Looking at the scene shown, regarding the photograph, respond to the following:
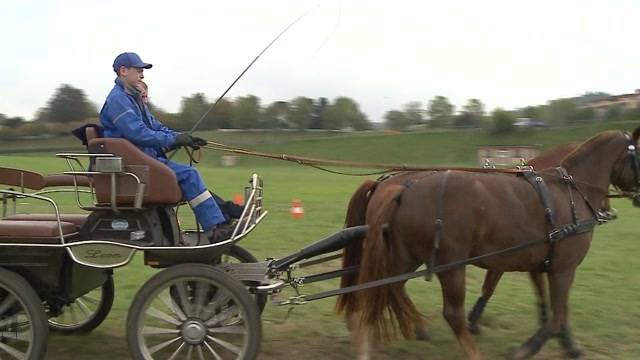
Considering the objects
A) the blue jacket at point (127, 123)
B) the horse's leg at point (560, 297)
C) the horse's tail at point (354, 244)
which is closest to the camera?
the blue jacket at point (127, 123)

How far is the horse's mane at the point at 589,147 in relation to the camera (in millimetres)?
5173

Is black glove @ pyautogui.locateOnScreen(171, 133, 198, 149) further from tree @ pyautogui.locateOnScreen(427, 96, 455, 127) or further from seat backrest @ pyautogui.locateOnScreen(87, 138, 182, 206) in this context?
tree @ pyautogui.locateOnScreen(427, 96, 455, 127)

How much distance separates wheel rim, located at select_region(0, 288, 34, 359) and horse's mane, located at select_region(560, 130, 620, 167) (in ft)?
14.1

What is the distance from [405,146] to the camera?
77.4 metres

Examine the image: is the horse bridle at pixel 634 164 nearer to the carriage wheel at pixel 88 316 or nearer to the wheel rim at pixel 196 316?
the wheel rim at pixel 196 316

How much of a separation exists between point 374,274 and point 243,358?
3.74 ft

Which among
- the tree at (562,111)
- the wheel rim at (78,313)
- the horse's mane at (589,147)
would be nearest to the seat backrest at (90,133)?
the wheel rim at (78,313)

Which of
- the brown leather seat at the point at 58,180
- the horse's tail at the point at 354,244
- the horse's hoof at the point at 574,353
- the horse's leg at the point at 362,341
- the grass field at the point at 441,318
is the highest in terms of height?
the brown leather seat at the point at 58,180

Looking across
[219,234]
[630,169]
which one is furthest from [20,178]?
[630,169]

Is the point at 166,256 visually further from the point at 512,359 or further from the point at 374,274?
the point at 512,359

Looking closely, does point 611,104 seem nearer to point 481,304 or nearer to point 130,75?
point 481,304

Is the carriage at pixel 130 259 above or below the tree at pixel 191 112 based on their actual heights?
below

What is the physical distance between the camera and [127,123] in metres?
4.40

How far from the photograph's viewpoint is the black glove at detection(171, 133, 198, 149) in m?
4.46
